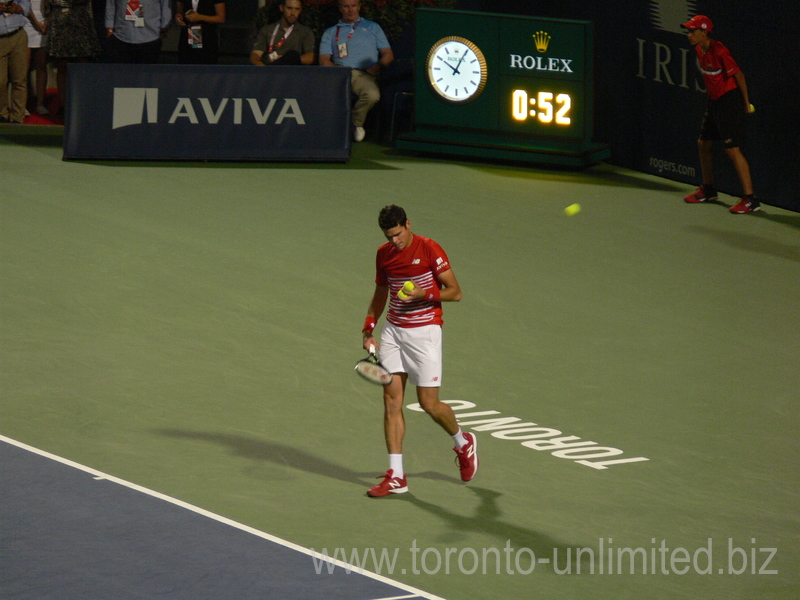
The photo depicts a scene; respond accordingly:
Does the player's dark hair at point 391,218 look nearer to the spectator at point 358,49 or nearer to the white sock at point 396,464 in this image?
the white sock at point 396,464

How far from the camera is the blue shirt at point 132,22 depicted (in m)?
18.9

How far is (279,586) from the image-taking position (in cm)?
720

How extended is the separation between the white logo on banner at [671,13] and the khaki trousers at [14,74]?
8.95 m

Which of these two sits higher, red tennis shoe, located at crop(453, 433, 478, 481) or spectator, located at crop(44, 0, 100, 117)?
spectator, located at crop(44, 0, 100, 117)

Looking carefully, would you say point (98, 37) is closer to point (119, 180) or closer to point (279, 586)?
point (119, 180)

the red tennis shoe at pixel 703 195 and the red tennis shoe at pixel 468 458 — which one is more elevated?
the red tennis shoe at pixel 703 195

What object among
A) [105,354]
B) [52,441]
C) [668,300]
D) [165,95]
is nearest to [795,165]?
[668,300]

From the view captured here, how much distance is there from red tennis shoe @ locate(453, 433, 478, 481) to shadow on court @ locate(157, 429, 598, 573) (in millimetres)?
95

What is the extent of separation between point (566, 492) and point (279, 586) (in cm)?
238

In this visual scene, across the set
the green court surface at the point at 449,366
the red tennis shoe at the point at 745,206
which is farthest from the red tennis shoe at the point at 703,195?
the red tennis shoe at the point at 745,206

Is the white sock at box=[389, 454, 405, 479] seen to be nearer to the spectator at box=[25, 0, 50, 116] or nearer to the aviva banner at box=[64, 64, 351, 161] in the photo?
the aviva banner at box=[64, 64, 351, 161]

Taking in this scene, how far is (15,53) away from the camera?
19.3 meters

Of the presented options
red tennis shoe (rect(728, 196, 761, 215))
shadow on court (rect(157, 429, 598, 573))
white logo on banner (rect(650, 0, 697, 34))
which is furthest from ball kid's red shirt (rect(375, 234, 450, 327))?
white logo on banner (rect(650, 0, 697, 34))

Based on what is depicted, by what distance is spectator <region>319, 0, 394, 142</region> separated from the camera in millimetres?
19281
